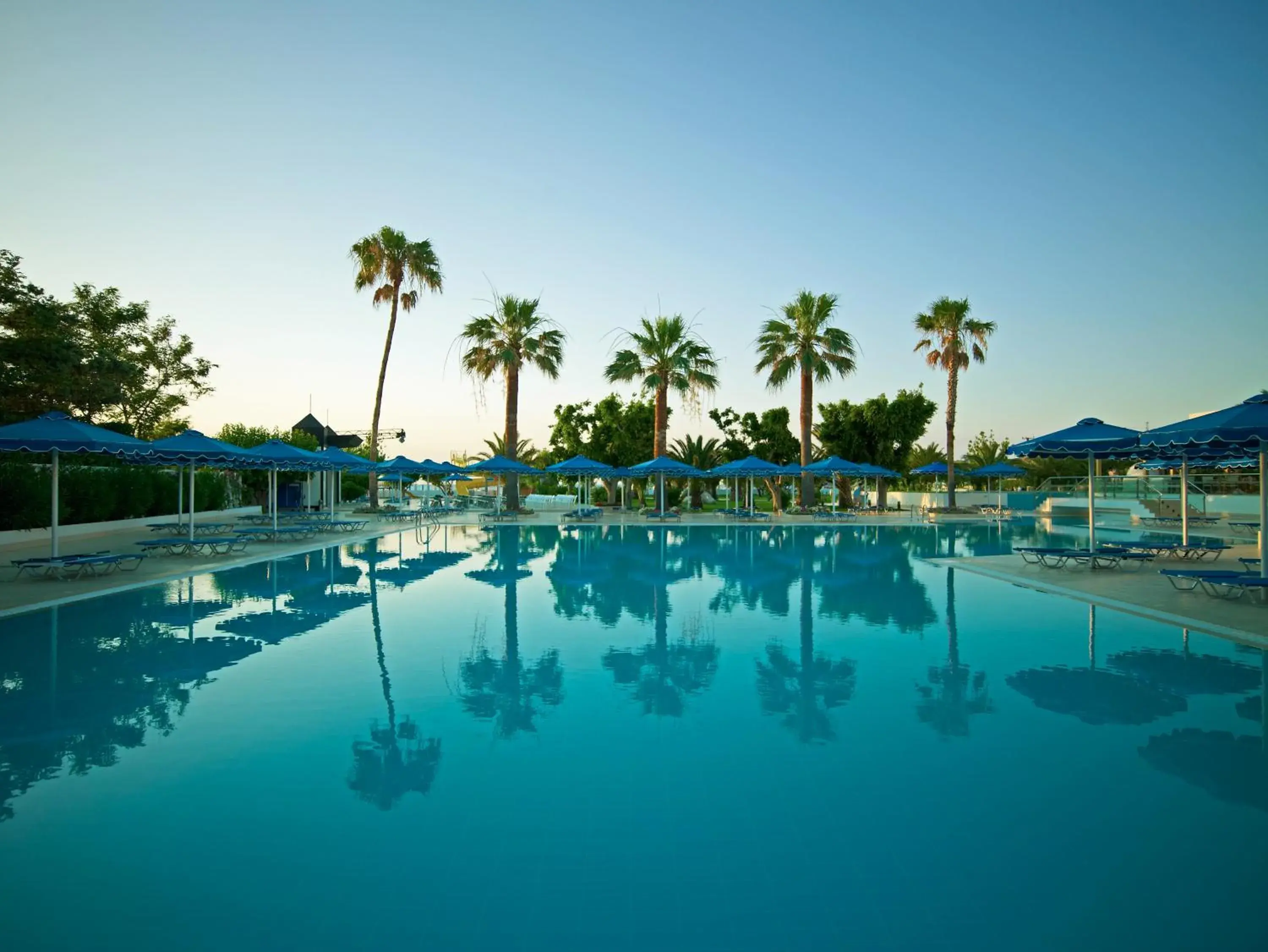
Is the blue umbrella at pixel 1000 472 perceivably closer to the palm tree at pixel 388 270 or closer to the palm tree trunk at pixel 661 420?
the palm tree trunk at pixel 661 420

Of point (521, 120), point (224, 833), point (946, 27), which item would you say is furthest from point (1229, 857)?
point (521, 120)

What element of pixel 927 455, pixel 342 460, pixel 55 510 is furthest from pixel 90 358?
pixel 927 455

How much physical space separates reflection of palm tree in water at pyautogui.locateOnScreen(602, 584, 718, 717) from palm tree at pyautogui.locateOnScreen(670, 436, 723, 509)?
25.9m

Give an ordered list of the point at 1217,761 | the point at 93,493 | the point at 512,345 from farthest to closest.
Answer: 1. the point at 512,345
2. the point at 93,493
3. the point at 1217,761

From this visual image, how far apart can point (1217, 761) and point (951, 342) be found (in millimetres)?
30589

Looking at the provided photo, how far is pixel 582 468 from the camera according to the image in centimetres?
2600

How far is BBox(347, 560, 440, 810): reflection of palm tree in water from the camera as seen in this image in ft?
13.4

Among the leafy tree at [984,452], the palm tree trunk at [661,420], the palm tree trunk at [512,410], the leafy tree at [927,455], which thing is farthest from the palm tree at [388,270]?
the leafy tree at [984,452]

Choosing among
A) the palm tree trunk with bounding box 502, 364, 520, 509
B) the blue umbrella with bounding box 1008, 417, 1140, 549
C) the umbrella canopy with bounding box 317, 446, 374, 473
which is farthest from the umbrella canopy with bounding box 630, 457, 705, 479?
the blue umbrella with bounding box 1008, 417, 1140, 549

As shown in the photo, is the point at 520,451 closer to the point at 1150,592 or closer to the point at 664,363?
the point at 664,363

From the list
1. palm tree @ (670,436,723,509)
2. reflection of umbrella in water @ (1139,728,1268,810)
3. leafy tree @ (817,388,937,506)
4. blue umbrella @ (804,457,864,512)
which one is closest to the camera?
reflection of umbrella in water @ (1139,728,1268,810)

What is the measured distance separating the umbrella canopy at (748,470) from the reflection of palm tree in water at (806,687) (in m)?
17.7

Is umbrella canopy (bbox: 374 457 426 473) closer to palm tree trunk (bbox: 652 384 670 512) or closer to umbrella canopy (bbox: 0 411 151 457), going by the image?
palm tree trunk (bbox: 652 384 670 512)

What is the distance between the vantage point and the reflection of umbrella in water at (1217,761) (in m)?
4.06
